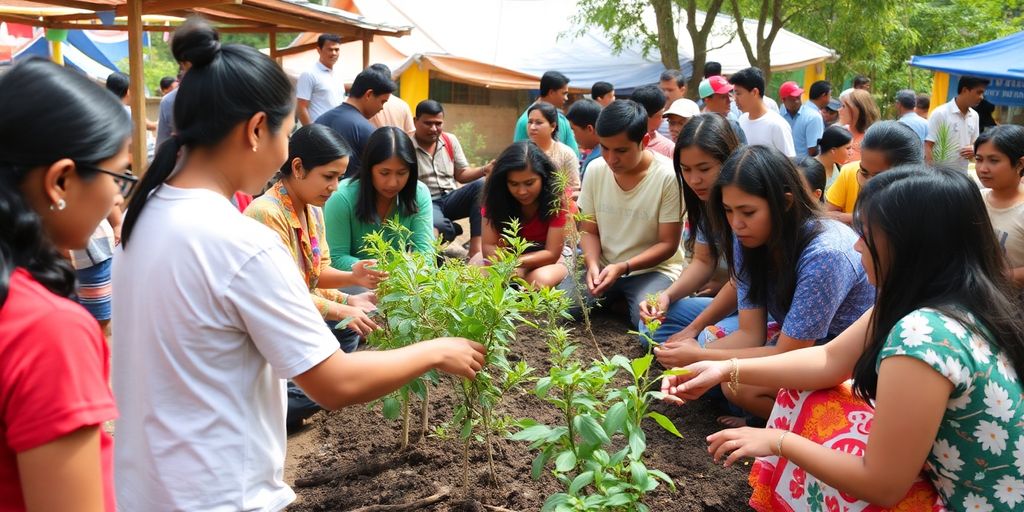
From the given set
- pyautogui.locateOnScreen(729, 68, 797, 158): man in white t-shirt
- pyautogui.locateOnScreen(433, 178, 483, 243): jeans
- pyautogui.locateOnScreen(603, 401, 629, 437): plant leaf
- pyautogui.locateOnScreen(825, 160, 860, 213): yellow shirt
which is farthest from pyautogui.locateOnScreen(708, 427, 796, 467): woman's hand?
pyautogui.locateOnScreen(729, 68, 797, 158): man in white t-shirt

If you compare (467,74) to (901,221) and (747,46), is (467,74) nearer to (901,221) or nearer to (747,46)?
(747,46)

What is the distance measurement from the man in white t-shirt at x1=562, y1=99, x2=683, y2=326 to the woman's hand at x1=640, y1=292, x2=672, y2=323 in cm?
46

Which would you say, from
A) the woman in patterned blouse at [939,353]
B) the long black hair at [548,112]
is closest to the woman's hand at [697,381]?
the woman in patterned blouse at [939,353]

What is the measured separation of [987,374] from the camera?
6.42 feet

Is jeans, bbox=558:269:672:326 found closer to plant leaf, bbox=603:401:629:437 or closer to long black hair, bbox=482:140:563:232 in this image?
long black hair, bbox=482:140:563:232

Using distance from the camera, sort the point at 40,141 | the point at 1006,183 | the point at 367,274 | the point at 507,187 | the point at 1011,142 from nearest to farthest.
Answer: the point at 40,141
the point at 367,274
the point at 1011,142
the point at 1006,183
the point at 507,187

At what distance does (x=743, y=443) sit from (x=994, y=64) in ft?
33.1

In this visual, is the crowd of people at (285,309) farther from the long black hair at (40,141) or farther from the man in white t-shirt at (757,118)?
the man in white t-shirt at (757,118)

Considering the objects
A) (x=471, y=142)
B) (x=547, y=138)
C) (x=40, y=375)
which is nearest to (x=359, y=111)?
(x=547, y=138)

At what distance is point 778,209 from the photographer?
10.2ft

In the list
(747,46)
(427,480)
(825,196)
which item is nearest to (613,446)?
(427,480)

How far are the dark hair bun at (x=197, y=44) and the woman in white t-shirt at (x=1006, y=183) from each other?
3746mm

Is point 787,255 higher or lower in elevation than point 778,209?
lower

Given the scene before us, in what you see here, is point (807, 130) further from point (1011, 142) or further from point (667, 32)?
point (667, 32)
